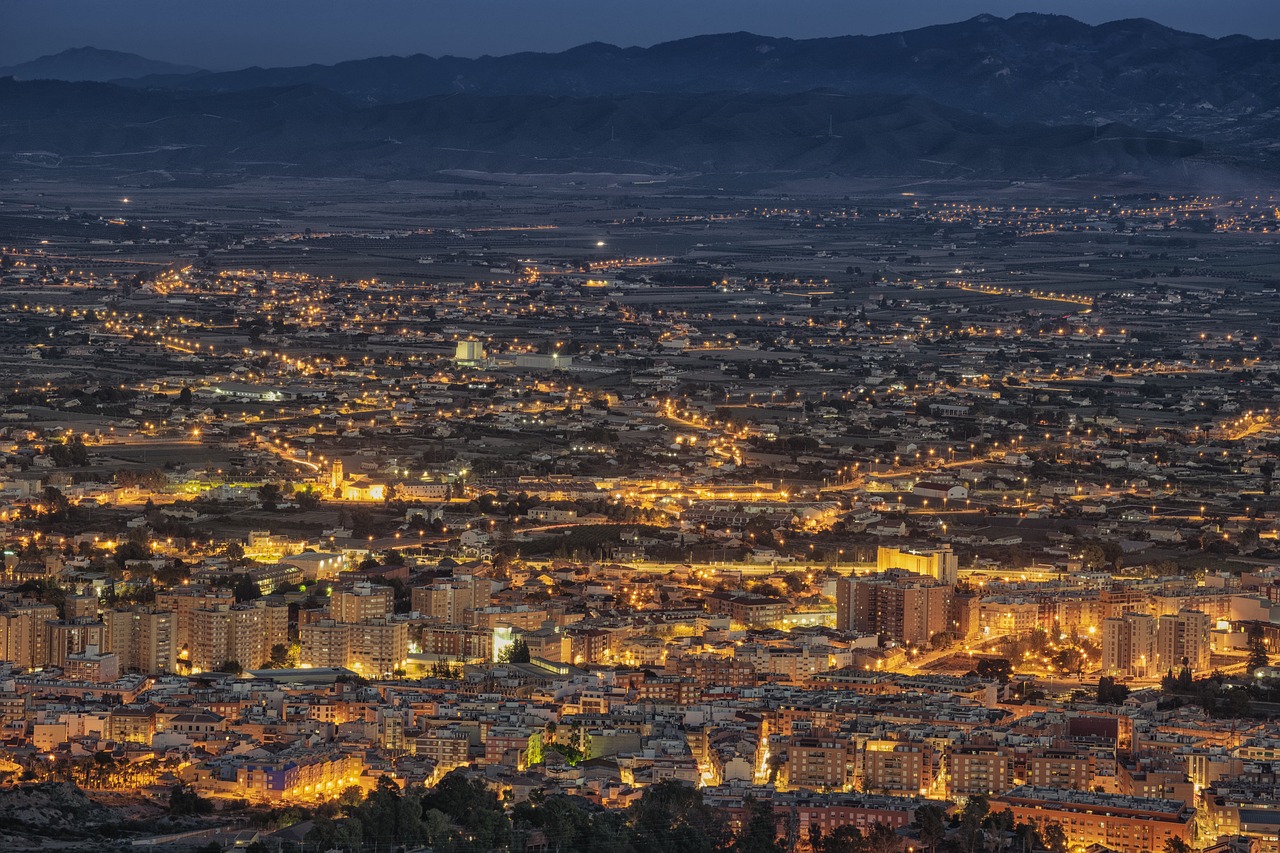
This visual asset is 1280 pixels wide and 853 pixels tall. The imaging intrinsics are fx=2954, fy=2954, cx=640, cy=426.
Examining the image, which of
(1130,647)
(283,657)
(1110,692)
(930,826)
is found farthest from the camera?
(1130,647)

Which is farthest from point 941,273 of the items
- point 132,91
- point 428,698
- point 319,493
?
point 132,91

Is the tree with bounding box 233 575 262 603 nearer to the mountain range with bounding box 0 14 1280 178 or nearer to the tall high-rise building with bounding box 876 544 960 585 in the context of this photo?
the tall high-rise building with bounding box 876 544 960 585

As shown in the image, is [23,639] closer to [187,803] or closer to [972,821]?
[187,803]

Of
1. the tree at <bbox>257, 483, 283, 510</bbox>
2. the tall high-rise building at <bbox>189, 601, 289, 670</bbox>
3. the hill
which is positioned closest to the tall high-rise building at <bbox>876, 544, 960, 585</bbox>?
the tall high-rise building at <bbox>189, 601, 289, 670</bbox>

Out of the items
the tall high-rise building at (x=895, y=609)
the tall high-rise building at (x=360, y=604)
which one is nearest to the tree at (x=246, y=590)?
the tall high-rise building at (x=360, y=604)

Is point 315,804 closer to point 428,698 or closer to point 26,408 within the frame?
point 428,698

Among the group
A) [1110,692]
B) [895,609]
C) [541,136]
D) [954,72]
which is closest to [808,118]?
[541,136]

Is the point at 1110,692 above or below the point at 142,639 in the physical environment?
below
